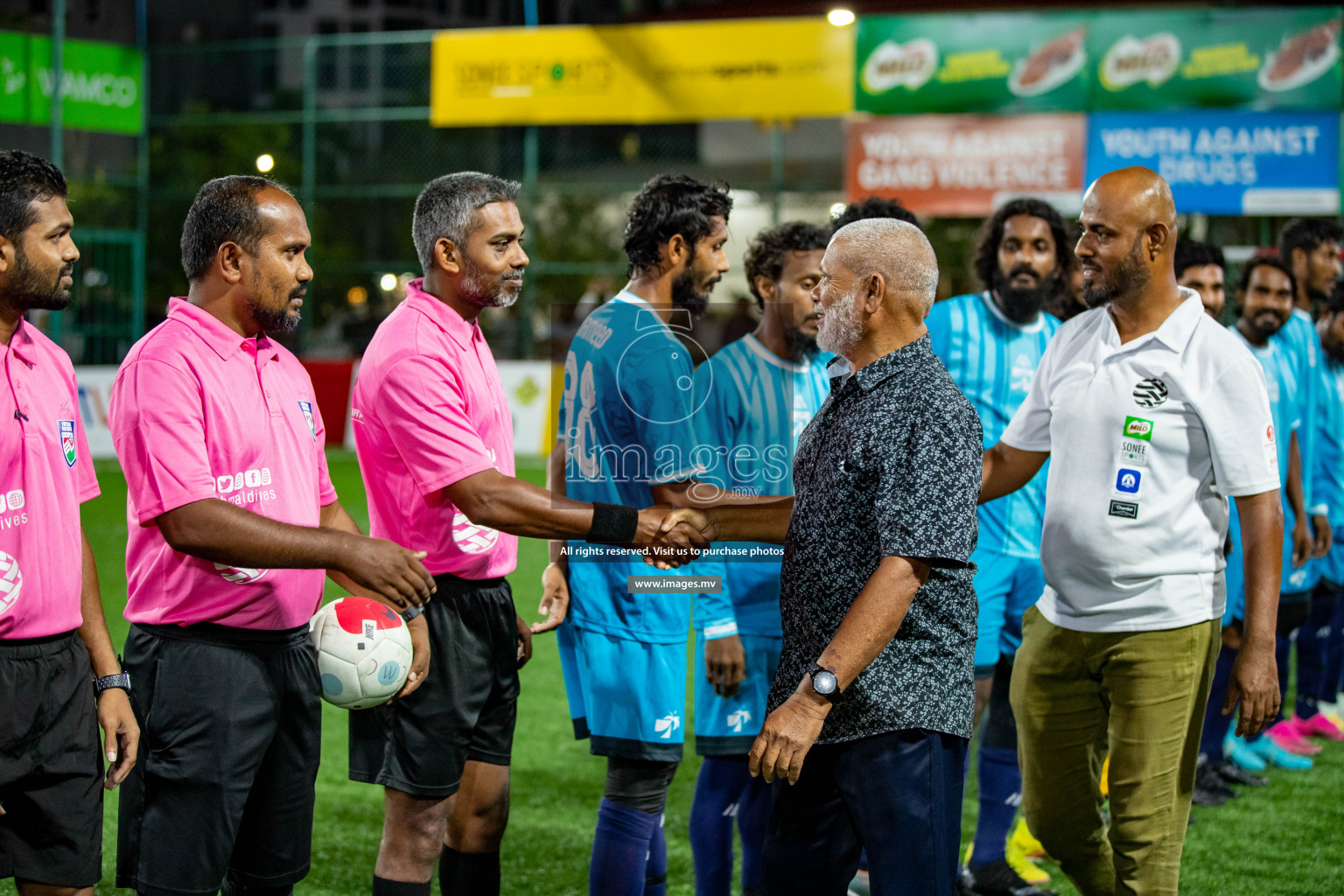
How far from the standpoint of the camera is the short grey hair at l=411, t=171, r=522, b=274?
3.40m

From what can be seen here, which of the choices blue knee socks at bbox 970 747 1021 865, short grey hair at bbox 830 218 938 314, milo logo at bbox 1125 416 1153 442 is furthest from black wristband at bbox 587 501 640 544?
blue knee socks at bbox 970 747 1021 865

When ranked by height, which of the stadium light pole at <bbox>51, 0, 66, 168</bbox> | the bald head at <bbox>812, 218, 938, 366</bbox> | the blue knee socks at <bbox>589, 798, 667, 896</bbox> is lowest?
the blue knee socks at <bbox>589, 798, 667, 896</bbox>

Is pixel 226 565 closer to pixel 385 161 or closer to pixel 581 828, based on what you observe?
pixel 581 828

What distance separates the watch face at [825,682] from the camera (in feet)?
8.49

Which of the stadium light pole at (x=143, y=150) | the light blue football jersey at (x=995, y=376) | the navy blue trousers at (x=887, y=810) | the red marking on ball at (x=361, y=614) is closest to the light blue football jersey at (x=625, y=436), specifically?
the red marking on ball at (x=361, y=614)

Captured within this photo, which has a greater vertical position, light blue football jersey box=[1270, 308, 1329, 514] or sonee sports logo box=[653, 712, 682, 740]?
light blue football jersey box=[1270, 308, 1329, 514]

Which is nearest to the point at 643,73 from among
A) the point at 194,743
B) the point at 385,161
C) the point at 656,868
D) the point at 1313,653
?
the point at 385,161

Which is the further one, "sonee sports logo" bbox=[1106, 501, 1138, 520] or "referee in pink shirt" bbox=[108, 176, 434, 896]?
"sonee sports logo" bbox=[1106, 501, 1138, 520]

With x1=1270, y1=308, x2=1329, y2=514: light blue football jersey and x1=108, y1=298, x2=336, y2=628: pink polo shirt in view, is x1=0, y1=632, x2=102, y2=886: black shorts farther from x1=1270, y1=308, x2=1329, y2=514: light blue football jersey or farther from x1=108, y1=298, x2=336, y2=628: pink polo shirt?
x1=1270, y1=308, x2=1329, y2=514: light blue football jersey

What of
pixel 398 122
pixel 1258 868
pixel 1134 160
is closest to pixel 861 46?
pixel 1134 160

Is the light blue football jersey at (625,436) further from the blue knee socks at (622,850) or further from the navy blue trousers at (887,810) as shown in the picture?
the navy blue trousers at (887,810)

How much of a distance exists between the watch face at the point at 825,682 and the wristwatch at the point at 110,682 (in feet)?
5.09

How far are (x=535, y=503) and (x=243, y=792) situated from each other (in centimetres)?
95

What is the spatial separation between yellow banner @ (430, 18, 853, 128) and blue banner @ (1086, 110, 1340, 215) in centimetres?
331
